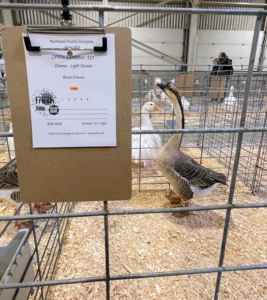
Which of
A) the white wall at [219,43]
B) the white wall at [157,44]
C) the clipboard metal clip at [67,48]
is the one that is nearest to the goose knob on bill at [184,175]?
the clipboard metal clip at [67,48]

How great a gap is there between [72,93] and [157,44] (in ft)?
35.8

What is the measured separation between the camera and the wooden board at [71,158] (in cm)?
64

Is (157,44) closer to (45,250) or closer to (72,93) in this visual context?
(45,250)

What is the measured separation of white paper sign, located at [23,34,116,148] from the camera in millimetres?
623

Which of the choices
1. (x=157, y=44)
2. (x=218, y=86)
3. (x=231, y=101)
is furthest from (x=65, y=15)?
(x=157, y=44)

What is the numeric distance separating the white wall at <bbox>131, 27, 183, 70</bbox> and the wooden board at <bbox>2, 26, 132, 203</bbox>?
10348 mm

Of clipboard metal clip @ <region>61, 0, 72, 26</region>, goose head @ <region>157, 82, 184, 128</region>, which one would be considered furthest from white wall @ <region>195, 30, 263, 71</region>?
clipboard metal clip @ <region>61, 0, 72, 26</region>

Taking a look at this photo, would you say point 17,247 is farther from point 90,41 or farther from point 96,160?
point 90,41

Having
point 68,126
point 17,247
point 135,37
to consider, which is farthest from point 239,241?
point 135,37

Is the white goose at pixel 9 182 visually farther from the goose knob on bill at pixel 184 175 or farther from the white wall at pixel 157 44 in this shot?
the white wall at pixel 157 44

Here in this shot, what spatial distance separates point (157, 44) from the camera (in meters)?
10.4

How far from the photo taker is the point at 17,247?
1.12 metres

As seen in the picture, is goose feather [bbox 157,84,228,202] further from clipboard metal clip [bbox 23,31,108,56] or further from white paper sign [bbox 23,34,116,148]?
clipboard metal clip [bbox 23,31,108,56]

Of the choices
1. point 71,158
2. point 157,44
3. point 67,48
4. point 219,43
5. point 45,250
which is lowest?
point 45,250
